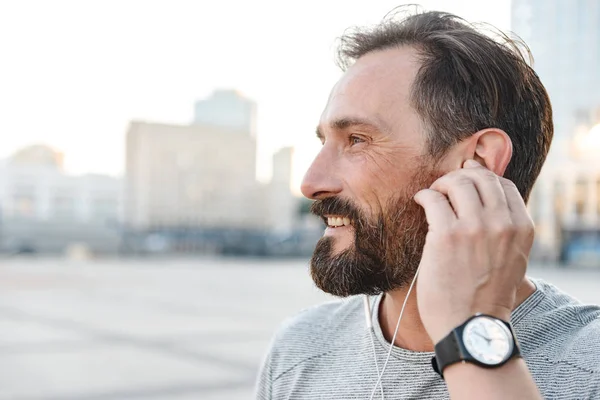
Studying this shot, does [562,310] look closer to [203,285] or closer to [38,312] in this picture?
[38,312]

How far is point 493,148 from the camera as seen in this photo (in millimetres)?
1735

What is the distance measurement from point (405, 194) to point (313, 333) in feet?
1.43

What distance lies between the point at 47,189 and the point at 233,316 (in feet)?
220

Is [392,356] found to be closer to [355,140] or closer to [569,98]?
[355,140]

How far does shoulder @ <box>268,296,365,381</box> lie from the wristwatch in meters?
0.59

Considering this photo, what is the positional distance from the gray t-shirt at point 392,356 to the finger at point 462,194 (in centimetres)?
38

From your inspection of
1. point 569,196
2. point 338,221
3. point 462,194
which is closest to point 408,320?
point 338,221

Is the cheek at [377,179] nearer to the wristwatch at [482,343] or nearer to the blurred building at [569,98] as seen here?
the wristwatch at [482,343]

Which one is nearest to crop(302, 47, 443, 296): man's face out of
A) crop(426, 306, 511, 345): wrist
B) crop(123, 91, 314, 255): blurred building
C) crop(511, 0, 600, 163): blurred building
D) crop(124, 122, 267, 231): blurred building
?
crop(426, 306, 511, 345): wrist

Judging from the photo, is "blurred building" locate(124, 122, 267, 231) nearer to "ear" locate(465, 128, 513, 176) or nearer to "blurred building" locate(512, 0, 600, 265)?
"blurred building" locate(512, 0, 600, 265)

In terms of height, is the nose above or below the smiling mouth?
above

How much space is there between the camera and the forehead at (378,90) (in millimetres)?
1841

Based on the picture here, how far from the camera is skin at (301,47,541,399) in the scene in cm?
133

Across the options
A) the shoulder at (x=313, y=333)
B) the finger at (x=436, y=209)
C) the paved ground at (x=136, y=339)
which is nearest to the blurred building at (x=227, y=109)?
the paved ground at (x=136, y=339)
